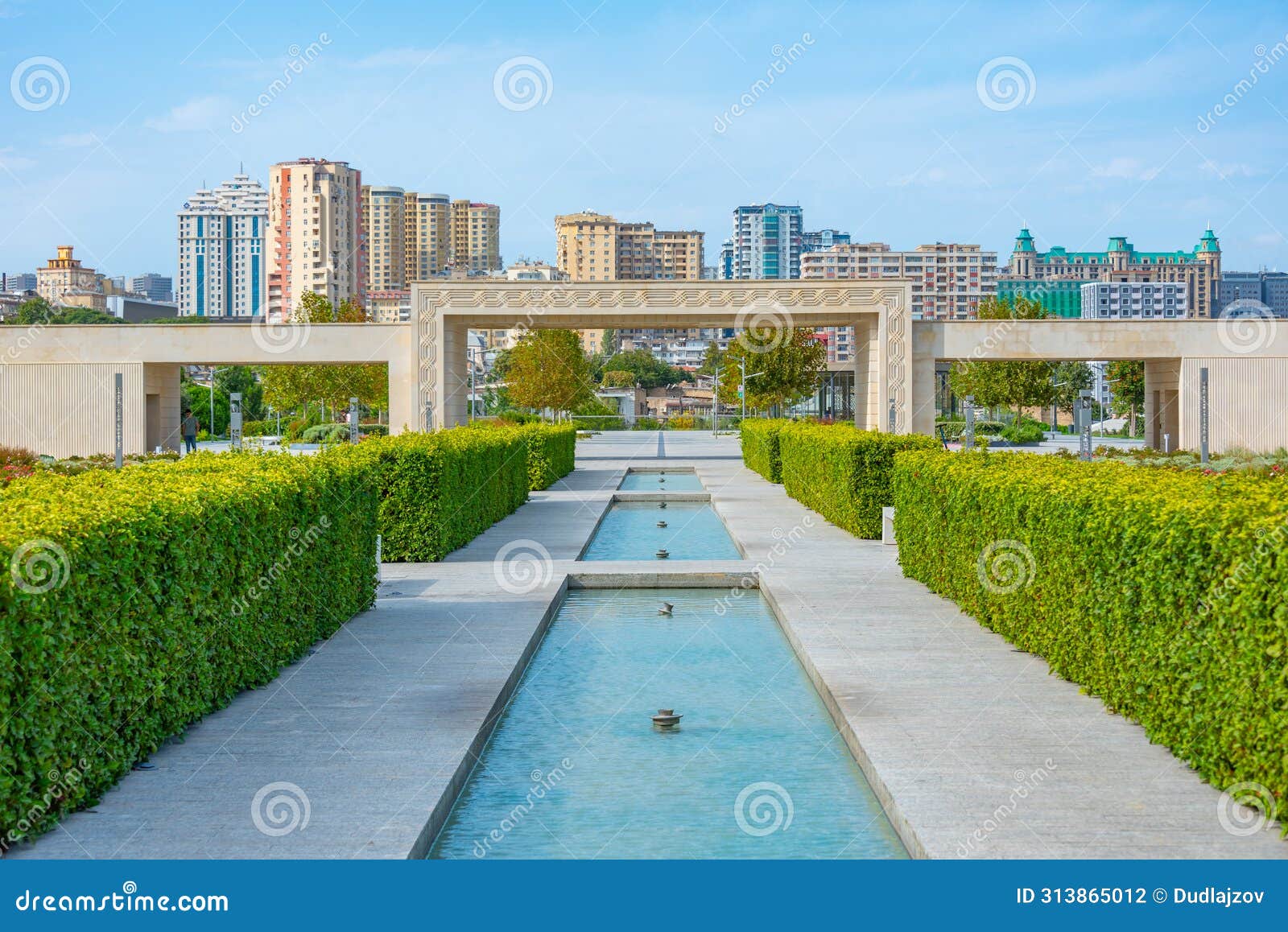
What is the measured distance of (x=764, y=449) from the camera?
108ft

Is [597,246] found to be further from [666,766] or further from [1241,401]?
[666,766]

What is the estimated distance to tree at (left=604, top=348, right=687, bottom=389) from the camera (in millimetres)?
145000

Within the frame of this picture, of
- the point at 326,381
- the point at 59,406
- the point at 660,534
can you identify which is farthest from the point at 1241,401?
the point at 326,381

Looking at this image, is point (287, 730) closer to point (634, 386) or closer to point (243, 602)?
point (243, 602)

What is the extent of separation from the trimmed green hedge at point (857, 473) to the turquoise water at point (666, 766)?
7.31 m

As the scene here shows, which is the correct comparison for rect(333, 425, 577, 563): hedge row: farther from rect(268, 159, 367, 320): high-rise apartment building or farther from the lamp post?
rect(268, 159, 367, 320): high-rise apartment building

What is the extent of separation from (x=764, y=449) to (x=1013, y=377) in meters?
27.1

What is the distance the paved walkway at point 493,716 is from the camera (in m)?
5.41

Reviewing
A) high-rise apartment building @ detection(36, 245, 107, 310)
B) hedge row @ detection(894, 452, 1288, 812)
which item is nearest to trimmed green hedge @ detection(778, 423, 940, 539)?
hedge row @ detection(894, 452, 1288, 812)

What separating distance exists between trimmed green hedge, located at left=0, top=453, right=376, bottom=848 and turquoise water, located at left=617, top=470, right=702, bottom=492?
1927cm

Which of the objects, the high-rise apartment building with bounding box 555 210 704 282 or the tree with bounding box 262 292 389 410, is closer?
the tree with bounding box 262 292 389 410

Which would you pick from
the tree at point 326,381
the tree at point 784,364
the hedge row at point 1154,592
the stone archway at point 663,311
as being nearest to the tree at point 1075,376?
the tree at point 784,364

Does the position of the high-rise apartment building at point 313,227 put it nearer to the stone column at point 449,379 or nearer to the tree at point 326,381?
the tree at point 326,381

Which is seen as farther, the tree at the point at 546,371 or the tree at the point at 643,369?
the tree at the point at 643,369
